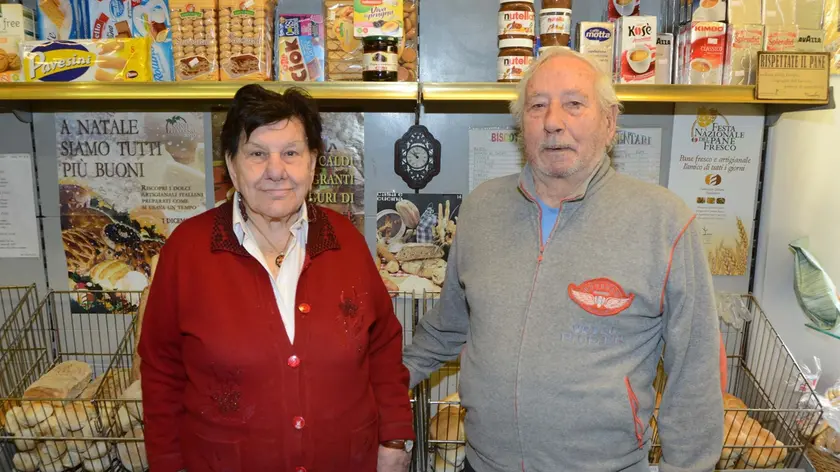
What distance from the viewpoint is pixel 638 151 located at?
238cm

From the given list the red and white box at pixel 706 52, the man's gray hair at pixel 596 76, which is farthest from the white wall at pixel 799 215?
the man's gray hair at pixel 596 76

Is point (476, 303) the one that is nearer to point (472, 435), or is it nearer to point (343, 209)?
point (472, 435)

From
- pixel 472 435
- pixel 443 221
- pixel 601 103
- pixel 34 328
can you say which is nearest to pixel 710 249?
pixel 443 221

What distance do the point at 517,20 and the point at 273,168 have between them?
0.96 m

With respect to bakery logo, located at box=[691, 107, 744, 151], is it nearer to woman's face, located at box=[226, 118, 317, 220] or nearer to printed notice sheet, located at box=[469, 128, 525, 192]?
printed notice sheet, located at box=[469, 128, 525, 192]

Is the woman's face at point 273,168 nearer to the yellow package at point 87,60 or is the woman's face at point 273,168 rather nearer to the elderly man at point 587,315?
the elderly man at point 587,315

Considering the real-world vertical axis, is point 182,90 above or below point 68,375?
above

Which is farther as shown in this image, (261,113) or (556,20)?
(556,20)

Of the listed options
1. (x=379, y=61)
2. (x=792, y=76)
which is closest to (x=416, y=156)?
(x=379, y=61)

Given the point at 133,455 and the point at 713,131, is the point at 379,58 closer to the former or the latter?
the point at 713,131

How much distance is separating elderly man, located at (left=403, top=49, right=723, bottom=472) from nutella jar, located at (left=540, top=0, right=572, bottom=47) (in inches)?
18.1

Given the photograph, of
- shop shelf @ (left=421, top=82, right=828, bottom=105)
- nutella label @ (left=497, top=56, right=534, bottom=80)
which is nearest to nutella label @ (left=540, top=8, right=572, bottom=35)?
nutella label @ (left=497, top=56, right=534, bottom=80)

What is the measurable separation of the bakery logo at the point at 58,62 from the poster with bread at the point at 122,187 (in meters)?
0.42

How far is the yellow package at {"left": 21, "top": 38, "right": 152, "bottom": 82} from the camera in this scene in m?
1.97
